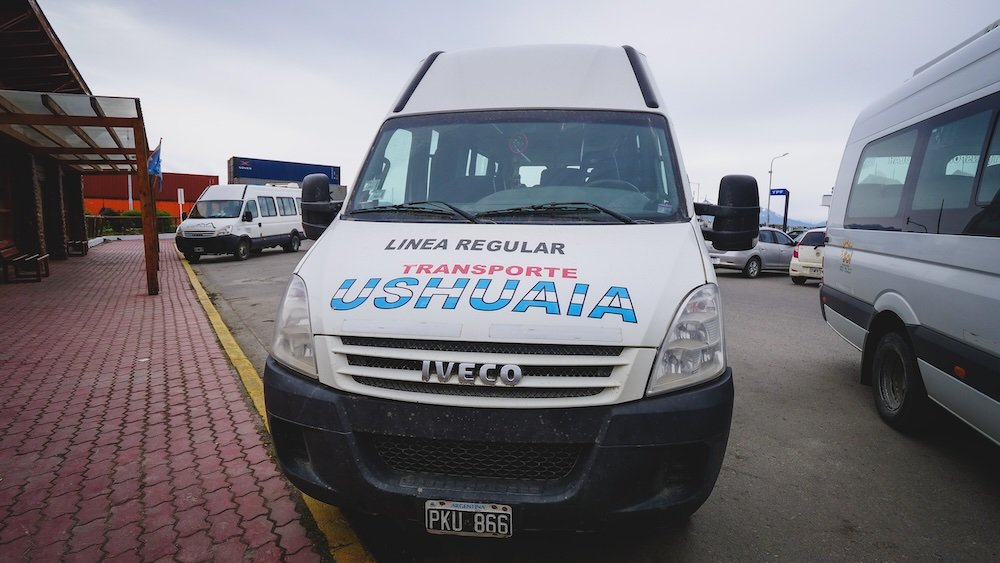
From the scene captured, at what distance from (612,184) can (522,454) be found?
1683 mm

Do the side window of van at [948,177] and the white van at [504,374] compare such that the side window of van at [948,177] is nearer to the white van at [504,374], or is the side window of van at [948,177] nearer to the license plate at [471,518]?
the white van at [504,374]

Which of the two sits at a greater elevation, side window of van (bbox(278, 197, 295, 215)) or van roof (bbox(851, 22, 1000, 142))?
van roof (bbox(851, 22, 1000, 142))

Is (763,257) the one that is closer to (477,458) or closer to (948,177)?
(948,177)

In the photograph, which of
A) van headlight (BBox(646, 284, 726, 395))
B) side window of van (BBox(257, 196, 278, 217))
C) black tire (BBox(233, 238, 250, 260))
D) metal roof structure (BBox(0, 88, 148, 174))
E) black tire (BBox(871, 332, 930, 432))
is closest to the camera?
van headlight (BBox(646, 284, 726, 395))

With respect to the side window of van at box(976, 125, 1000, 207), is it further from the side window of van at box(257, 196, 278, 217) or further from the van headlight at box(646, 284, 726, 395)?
the side window of van at box(257, 196, 278, 217)

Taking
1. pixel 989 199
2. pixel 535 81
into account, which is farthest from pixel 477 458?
pixel 989 199

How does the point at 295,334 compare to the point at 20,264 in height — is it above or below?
above

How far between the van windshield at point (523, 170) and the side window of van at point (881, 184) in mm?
2172

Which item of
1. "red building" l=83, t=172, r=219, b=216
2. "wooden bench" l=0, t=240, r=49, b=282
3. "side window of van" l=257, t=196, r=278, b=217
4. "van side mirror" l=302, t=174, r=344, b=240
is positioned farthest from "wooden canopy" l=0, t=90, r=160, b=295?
"red building" l=83, t=172, r=219, b=216

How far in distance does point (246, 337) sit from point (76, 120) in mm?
5588

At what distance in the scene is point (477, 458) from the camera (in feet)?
7.24

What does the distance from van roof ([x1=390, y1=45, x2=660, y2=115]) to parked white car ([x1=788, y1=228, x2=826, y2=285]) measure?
12.1m

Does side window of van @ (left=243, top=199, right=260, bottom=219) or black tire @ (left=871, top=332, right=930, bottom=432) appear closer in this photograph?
black tire @ (left=871, top=332, right=930, bottom=432)

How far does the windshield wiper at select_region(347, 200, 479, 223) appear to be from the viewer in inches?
120
